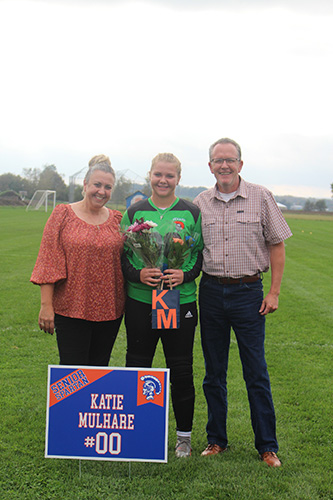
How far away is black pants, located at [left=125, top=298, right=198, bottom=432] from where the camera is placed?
3.53 meters

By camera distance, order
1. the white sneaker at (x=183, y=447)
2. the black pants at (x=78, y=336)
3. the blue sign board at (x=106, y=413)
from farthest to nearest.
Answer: the white sneaker at (x=183, y=447) < the black pants at (x=78, y=336) < the blue sign board at (x=106, y=413)

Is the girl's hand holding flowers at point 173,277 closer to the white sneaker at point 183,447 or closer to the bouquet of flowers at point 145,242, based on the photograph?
the bouquet of flowers at point 145,242

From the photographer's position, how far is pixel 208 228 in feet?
11.7

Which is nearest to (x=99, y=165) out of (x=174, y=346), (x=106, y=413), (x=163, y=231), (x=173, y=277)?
(x=163, y=231)

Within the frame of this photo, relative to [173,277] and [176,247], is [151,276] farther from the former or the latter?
[176,247]

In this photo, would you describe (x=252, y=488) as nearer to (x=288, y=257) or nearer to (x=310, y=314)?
(x=310, y=314)

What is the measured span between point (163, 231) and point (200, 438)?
66.7 inches

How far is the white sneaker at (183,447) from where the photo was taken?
3.60m

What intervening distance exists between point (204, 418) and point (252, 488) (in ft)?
3.96

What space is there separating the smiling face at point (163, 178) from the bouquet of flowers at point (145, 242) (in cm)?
27

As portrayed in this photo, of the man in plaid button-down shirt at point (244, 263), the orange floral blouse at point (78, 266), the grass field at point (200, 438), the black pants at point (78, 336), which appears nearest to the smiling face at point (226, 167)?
the man in plaid button-down shirt at point (244, 263)

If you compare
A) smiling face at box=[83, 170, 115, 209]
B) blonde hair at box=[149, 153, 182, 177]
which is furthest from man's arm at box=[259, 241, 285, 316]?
smiling face at box=[83, 170, 115, 209]

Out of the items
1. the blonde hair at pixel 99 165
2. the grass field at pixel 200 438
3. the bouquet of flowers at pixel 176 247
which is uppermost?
the blonde hair at pixel 99 165

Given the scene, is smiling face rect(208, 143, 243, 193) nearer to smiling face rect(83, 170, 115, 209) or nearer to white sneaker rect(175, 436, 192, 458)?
smiling face rect(83, 170, 115, 209)
